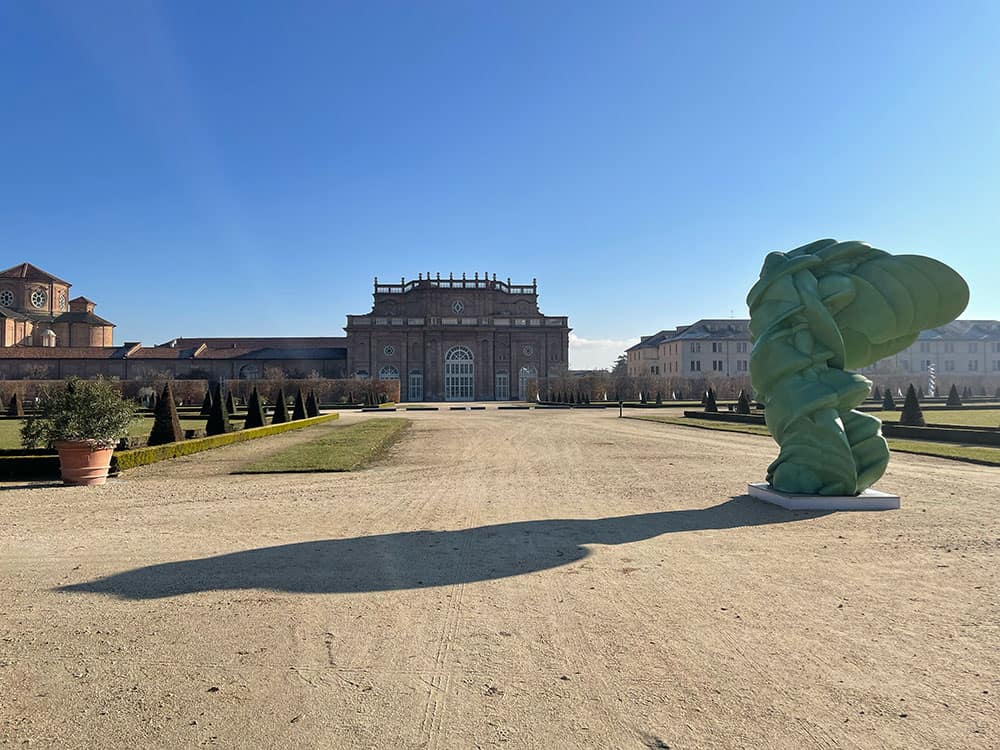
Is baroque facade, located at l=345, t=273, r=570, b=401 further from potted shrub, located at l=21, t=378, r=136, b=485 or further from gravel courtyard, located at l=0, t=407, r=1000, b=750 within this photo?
gravel courtyard, located at l=0, t=407, r=1000, b=750

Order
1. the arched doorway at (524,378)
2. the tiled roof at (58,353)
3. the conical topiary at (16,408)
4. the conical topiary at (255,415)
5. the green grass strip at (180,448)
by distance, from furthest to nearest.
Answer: the arched doorway at (524,378) < the tiled roof at (58,353) < the conical topiary at (16,408) < the conical topiary at (255,415) < the green grass strip at (180,448)

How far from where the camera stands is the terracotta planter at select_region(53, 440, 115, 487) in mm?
10547

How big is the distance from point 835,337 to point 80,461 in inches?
466

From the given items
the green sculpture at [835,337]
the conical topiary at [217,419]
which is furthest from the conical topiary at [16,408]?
the green sculpture at [835,337]

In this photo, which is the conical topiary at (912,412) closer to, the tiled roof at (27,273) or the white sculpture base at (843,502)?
the white sculpture base at (843,502)

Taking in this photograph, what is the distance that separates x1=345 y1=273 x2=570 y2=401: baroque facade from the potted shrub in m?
53.0

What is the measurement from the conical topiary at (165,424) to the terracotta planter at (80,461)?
540 cm

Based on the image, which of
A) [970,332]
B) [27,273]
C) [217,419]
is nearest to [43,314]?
[27,273]

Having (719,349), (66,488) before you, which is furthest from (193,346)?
(66,488)

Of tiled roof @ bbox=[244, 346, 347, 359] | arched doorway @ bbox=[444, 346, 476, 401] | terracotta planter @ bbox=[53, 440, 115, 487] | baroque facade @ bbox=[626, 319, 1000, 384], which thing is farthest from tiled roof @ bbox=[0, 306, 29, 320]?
terracotta planter @ bbox=[53, 440, 115, 487]

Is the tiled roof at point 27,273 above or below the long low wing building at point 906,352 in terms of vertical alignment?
above

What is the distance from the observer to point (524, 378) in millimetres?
66250

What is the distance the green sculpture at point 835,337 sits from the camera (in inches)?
322

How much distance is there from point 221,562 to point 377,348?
60510 mm
